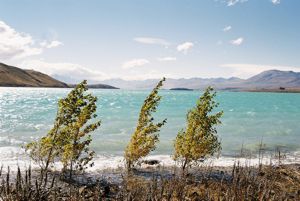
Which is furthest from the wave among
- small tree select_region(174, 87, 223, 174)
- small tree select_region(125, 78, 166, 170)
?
small tree select_region(174, 87, 223, 174)

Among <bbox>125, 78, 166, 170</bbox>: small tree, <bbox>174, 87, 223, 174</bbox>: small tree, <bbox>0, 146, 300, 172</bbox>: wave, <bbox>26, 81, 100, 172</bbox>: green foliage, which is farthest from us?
<bbox>0, 146, 300, 172</bbox>: wave

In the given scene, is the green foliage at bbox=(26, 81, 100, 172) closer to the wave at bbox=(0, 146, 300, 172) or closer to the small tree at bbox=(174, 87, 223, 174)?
the wave at bbox=(0, 146, 300, 172)

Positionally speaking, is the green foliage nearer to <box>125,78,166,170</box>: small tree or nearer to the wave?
<box>125,78,166,170</box>: small tree

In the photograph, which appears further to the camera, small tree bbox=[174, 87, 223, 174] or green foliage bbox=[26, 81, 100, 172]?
small tree bbox=[174, 87, 223, 174]

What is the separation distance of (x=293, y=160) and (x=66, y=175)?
2796 cm

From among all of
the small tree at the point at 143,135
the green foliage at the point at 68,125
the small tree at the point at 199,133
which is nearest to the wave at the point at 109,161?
the small tree at the point at 143,135

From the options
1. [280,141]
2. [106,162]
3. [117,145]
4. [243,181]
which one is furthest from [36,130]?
[243,181]

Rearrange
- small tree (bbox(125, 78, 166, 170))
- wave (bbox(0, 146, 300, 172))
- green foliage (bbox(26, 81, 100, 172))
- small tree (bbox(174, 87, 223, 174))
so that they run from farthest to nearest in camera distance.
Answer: wave (bbox(0, 146, 300, 172))
small tree (bbox(125, 78, 166, 170))
small tree (bbox(174, 87, 223, 174))
green foliage (bbox(26, 81, 100, 172))

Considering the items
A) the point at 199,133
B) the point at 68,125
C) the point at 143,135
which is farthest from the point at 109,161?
the point at 68,125

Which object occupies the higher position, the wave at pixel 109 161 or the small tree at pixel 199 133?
the small tree at pixel 199 133

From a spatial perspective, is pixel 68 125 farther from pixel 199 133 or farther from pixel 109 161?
pixel 109 161

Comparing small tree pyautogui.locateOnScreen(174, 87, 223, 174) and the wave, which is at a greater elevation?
small tree pyautogui.locateOnScreen(174, 87, 223, 174)

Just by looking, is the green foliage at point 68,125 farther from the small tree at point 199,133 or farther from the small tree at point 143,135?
the small tree at point 199,133

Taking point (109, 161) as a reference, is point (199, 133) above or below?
above
